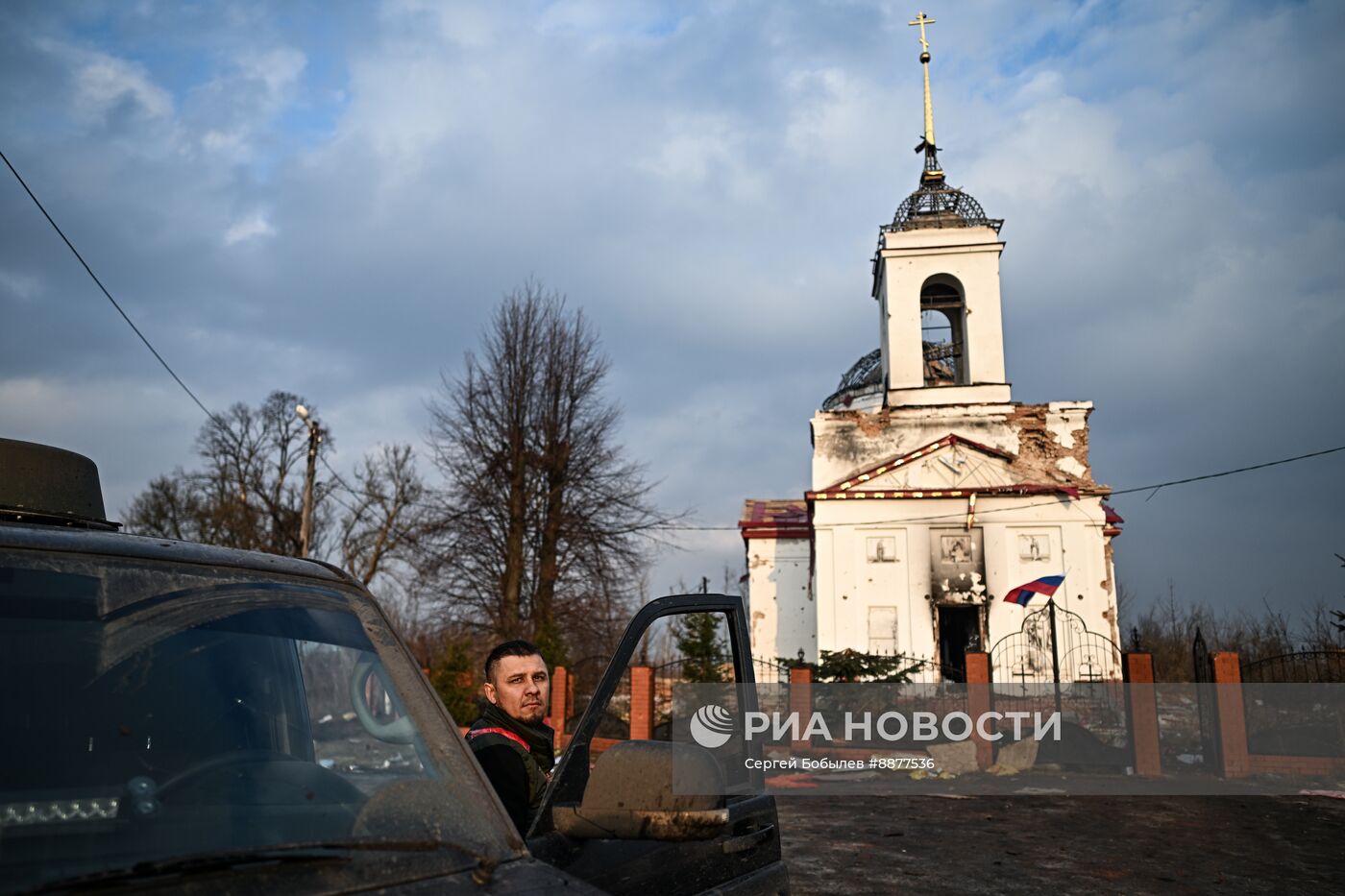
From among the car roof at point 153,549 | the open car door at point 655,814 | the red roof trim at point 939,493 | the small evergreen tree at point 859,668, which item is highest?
the red roof trim at point 939,493

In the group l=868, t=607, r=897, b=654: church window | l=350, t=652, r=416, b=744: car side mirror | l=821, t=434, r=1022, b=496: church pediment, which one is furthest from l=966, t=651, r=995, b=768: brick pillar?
l=350, t=652, r=416, b=744: car side mirror

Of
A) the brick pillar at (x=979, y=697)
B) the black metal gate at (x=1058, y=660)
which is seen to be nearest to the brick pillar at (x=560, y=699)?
A: the brick pillar at (x=979, y=697)

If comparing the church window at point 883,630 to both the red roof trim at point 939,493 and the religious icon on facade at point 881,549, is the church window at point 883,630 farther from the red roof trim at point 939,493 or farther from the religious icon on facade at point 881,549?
the red roof trim at point 939,493

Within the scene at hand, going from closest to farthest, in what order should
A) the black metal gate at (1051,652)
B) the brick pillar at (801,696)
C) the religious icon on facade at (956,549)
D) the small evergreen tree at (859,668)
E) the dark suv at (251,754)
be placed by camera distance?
1. the dark suv at (251,754)
2. the brick pillar at (801,696)
3. the small evergreen tree at (859,668)
4. the black metal gate at (1051,652)
5. the religious icon on facade at (956,549)

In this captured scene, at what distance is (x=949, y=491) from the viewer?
81.8 feet

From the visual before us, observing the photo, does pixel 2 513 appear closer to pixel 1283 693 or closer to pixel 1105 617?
pixel 1283 693

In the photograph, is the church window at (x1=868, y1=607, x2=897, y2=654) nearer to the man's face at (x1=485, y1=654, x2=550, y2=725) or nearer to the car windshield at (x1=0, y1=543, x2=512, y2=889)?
the man's face at (x1=485, y1=654, x2=550, y2=725)

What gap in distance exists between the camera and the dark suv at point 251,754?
150 centimetres

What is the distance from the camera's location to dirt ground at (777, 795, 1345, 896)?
26.8ft

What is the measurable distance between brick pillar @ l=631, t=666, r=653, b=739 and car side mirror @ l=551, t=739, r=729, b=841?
16534 millimetres

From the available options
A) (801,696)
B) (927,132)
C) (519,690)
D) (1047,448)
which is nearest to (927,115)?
(927,132)

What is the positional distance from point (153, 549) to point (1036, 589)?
978 inches

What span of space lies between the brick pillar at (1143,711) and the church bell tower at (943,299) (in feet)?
41.1

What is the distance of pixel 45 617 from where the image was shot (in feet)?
5.66
